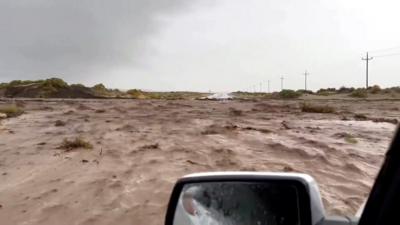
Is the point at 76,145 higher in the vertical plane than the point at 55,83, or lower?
lower

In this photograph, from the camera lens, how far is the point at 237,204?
2436mm

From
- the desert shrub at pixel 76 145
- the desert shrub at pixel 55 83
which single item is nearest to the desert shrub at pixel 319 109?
the desert shrub at pixel 76 145

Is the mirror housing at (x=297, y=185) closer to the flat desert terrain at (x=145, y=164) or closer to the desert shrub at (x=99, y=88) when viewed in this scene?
the flat desert terrain at (x=145, y=164)

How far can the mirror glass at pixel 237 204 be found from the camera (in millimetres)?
2201

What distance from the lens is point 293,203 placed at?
2.19m

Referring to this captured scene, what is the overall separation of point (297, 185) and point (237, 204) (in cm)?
37

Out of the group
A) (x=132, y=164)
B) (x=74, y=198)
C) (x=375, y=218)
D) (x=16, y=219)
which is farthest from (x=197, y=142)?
(x=375, y=218)

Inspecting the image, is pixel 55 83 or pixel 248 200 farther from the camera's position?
pixel 55 83

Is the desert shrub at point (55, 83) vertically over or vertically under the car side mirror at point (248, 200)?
under

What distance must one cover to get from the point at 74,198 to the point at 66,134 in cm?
1004

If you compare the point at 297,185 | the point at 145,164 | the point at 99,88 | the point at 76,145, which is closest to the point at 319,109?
the point at 76,145

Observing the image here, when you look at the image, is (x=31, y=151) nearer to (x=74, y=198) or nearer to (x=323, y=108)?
(x=74, y=198)

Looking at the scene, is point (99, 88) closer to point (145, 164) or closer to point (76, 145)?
point (76, 145)

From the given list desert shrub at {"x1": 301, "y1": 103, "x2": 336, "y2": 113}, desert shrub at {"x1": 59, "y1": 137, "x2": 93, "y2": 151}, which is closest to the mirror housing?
desert shrub at {"x1": 59, "y1": 137, "x2": 93, "y2": 151}
